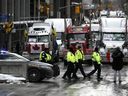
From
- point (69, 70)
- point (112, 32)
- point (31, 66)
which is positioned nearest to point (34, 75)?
point (31, 66)

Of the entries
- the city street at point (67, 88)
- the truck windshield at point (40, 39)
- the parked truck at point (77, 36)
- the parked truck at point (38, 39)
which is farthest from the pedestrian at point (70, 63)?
the truck windshield at point (40, 39)

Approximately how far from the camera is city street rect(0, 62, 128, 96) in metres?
18.6

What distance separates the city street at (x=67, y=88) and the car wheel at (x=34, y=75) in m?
0.35

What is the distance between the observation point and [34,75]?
23.7 m

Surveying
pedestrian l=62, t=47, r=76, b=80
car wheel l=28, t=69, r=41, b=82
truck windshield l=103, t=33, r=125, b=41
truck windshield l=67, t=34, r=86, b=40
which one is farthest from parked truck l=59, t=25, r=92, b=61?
car wheel l=28, t=69, r=41, b=82

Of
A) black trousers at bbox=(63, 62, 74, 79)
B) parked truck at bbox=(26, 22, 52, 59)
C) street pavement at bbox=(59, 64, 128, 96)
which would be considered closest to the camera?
street pavement at bbox=(59, 64, 128, 96)

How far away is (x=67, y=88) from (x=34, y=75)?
3360mm

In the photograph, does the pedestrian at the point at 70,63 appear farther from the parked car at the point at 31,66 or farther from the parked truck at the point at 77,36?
the parked truck at the point at 77,36

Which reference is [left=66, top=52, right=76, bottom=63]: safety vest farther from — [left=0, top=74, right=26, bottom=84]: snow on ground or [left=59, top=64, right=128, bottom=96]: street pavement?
[left=0, top=74, right=26, bottom=84]: snow on ground

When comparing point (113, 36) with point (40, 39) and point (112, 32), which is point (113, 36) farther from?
point (40, 39)

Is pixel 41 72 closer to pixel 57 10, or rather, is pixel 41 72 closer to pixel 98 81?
pixel 98 81

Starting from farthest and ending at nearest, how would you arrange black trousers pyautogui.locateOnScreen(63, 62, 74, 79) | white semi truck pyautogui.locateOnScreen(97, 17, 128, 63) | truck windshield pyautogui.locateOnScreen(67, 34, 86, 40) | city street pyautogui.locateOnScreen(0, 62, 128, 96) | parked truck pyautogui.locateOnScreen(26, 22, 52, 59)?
1. parked truck pyautogui.locateOnScreen(26, 22, 52, 59)
2. truck windshield pyautogui.locateOnScreen(67, 34, 86, 40)
3. white semi truck pyautogui.locateOnScreen(97, 17, 128, 63)
4. black trousers pyautogui.locateOnScreen(63, 62, 74, 79)
5. city street pyautogui.locateOnScreen(0, 62, 128, 96)

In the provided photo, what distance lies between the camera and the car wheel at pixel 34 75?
77.5 feet

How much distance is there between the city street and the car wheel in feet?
1.13
